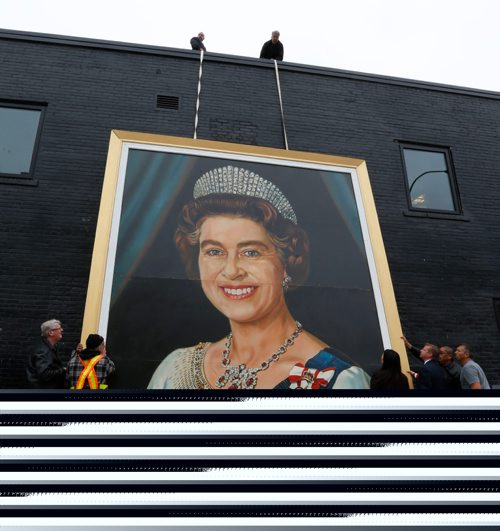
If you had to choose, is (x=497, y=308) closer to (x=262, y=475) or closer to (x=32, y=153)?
(x=262, y=475)

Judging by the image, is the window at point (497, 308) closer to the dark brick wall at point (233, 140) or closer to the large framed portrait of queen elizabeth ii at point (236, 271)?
the dark brick wall at point (233, 140)

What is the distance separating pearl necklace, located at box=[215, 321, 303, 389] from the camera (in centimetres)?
491

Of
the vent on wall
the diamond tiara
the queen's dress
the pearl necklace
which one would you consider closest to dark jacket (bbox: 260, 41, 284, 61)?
the vent on wall

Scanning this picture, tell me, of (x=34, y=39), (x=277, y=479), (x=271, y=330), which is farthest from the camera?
(x=34, y=39)

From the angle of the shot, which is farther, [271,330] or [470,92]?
[470,92]

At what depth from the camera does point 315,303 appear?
18.2 ft

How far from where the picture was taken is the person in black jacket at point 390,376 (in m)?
3.77

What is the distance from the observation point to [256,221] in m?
5.86

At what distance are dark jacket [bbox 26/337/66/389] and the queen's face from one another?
6.37ft

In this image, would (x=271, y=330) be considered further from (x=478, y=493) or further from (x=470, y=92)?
(x=470, y=92)

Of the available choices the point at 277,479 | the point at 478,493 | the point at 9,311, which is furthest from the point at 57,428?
the point at 9,311

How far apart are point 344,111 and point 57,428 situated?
7.91 meters

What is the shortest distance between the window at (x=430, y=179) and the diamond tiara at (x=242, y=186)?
3.08 m

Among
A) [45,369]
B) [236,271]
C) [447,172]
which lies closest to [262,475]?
[45,369]
